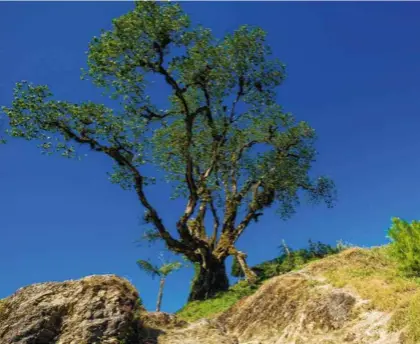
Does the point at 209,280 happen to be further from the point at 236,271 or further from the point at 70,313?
the point at 70,313

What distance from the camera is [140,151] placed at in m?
31.7

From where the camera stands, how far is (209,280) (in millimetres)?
32156

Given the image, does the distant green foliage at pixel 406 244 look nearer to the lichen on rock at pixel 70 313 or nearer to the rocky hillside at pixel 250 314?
the rocky hillside at pixel 250 314

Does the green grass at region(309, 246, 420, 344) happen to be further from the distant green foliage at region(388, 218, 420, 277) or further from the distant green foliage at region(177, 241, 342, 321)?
the distant green foliage at region(177, 241, 342, 321)

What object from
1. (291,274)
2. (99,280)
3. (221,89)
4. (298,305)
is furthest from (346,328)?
(221,89)

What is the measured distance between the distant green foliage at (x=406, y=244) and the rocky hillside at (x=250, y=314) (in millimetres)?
861

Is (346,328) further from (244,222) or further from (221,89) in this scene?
(221,89)

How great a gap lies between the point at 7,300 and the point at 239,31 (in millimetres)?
25964

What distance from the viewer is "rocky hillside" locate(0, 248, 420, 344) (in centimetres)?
1623

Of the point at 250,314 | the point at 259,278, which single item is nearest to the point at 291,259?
the point at 259,278

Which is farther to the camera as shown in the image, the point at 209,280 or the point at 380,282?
the point at 209,280

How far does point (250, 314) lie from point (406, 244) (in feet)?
27.6

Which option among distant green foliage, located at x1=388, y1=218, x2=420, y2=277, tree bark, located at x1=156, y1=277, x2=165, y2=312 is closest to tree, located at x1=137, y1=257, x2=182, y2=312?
tree bark, located at x1=156, y1=277, x2=165, y2=312

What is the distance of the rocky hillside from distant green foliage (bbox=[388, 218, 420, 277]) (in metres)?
0.86
